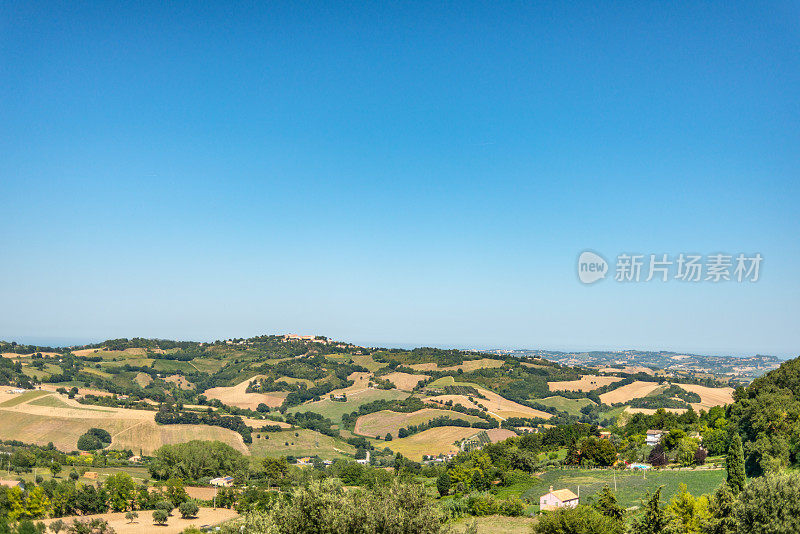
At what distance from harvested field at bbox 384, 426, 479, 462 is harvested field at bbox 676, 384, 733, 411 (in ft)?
206

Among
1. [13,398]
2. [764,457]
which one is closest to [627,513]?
[764,457]

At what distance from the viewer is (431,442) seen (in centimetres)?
12400

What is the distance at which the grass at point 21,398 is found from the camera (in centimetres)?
12294

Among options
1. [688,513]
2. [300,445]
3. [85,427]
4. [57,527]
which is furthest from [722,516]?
[85,427]

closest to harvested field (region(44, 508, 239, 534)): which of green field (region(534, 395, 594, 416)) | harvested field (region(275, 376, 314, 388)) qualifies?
green field (region(534, 395, 594, 416))

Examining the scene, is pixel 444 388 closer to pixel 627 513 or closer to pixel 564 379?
pixel 564 379

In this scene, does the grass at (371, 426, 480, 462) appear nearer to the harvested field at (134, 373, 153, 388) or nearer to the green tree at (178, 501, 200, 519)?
the green tree at (178, 501, 200, 519)

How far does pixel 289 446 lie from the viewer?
123125 millimetres

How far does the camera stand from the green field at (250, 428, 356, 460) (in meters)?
118

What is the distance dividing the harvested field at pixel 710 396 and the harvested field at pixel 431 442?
62.9 meters

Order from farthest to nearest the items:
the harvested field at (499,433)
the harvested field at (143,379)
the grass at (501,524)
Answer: the harvested field at (143,379) → the harvested field at (499,433) → the grass at (501,524)

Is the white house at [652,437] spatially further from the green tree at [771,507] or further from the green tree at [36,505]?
the green tree at [36,505]

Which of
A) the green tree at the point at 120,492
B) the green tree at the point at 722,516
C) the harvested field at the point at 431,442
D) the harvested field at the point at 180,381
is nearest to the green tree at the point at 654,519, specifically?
the green tree at the point at 722,516

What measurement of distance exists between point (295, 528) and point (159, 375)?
644ft
